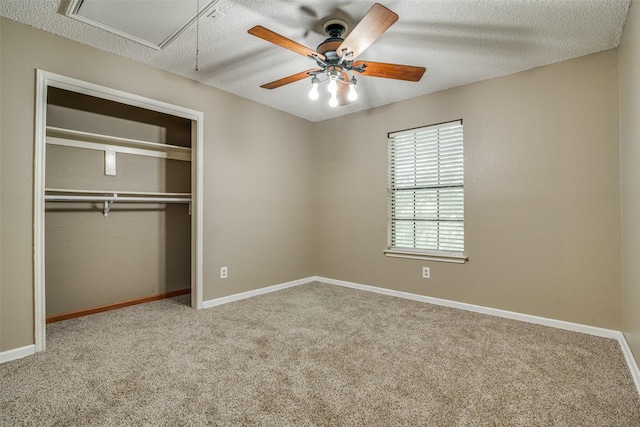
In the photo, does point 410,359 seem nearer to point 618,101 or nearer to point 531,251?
point 531,251

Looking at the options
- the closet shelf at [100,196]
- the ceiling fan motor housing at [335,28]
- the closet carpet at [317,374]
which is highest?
the ceiling fan motor housing at [335,28]

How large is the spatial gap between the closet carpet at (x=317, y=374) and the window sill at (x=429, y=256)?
65 cm

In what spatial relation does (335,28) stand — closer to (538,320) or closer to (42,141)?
(42,141)

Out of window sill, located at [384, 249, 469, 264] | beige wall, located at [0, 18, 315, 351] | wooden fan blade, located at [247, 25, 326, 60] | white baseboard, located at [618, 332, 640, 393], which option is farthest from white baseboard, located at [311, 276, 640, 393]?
wooden fan blade, located at [247, 25, 326, 60]

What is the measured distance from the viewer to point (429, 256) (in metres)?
3.59

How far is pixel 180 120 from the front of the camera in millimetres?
3920

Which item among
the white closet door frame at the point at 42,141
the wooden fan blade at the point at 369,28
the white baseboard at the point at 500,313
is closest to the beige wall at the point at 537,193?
the white baseboard at the point at 500,313

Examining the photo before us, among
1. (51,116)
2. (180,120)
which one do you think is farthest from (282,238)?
(51,116)

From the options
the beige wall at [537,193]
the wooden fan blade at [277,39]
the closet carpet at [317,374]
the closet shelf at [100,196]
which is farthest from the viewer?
the closet shelf at [100,196]

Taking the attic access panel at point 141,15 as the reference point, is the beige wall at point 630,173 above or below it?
below

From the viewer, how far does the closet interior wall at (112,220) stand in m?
3.02

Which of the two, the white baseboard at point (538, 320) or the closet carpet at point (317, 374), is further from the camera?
the white baseboard at point (538, 320)

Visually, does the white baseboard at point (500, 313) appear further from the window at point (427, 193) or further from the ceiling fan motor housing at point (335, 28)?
the ceiling fan motor housing at point (335, 28)

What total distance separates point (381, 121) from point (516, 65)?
153 centimetres
